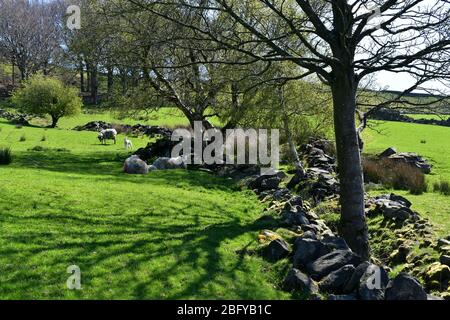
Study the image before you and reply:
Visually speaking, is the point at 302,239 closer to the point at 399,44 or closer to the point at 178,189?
the point at 399,44

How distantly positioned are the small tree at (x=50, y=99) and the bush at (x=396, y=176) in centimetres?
3380

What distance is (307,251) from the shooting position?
9320 millimetres

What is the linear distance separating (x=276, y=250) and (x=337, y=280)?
1928mm

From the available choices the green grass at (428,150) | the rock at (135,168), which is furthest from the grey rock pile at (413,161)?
the rock at (135,168)

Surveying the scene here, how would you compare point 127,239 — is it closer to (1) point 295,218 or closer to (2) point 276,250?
(2) point 276,250

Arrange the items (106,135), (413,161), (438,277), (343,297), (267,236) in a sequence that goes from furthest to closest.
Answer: (106,135)
(413,161)
(267,236)
(438,277)
(343,297)

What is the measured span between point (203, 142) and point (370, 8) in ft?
57.9

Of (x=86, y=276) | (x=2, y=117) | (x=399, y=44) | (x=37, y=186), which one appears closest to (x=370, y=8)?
(x=399, y=44)

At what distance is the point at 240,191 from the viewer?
18797mm

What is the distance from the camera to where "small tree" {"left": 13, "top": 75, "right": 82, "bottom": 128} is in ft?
150

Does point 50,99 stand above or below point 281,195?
above

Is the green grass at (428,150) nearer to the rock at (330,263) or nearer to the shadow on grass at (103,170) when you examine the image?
the rock at (330,263)

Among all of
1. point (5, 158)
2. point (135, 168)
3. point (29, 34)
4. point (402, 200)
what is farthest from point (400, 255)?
point (29, 34)

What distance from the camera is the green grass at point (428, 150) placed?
14672mm
